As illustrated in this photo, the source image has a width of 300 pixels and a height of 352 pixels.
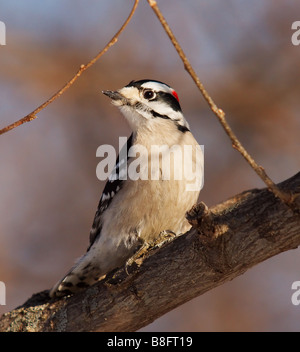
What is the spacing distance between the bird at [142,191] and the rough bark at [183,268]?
13.4 inches

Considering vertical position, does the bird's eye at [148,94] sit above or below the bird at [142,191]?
above

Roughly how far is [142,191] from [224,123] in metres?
1.92

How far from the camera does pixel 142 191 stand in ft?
15.4

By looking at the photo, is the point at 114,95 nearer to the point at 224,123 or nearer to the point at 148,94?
the point at 148,94

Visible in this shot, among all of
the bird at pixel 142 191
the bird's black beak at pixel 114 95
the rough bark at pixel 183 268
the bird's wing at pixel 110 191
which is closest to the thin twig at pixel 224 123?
the rough bark at pixel 183 268

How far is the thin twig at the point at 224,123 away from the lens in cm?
269

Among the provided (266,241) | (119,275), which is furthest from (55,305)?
(266,241)

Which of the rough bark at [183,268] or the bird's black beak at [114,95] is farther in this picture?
the bird's black beak at [114,95]

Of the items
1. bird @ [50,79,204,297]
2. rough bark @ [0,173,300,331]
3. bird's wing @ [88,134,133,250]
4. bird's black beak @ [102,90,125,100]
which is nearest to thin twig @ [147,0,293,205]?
rough bark @ [0,173,300,331]

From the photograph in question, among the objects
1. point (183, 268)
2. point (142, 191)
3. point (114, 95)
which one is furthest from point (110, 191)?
point (183, 268)

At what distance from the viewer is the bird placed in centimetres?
467

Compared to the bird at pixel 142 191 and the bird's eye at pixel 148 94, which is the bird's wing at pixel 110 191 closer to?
the bird at pixel 142 191

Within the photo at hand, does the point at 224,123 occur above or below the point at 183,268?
above
